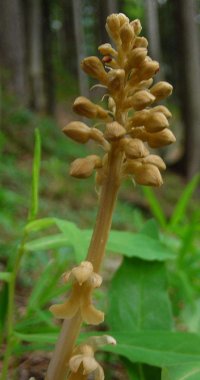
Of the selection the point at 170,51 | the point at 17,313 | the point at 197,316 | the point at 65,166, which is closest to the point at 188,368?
the point at 197,316

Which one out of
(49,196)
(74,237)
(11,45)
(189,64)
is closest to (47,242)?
(74,237)

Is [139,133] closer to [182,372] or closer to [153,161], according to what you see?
[153,161]

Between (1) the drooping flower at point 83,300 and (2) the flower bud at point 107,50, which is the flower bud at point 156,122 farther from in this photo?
(1) the drooping flower at point 83,300

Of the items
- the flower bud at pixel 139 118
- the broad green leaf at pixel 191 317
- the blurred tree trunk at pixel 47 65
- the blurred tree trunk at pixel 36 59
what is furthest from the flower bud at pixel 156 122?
the blurred tree trunk at pixel 47 65

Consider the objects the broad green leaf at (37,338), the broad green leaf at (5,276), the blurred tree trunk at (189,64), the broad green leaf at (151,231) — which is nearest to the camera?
the broad green leaf at (37,338)

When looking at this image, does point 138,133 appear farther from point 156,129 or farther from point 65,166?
point 65,166
